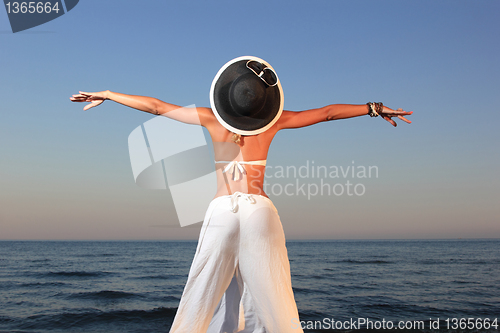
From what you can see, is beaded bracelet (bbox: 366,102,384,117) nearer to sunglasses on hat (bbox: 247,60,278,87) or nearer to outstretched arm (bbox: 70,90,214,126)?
sunglasses on hat (bbox: 247,60,278,87)

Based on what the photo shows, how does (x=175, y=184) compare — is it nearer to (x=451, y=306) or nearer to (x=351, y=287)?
(x=451, y=306)

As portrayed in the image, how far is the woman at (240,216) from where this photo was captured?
2.45 meters

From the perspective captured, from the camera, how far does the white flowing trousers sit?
8.05 feet

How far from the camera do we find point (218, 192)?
2756 mm

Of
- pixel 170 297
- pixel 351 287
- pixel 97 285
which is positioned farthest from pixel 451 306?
pixel 97 285

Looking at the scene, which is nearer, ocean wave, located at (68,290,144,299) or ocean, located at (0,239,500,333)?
ocean, located at (0,239,500,333)

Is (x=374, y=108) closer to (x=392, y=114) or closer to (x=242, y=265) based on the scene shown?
(x=392, y=114)

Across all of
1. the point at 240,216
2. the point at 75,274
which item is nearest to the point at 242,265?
the point at 240,216

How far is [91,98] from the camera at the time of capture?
277 cm

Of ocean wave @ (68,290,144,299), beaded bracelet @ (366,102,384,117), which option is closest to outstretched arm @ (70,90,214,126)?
beaded bracelet @ (366,102,384,117)

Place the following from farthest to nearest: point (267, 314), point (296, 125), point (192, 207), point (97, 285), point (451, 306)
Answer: point (97, 285) < point (451, 306) < point (192, 207) < point (296, 125) < point (267, 314)

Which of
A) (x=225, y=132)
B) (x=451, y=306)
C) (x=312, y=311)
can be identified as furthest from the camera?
(x=451, y=306)

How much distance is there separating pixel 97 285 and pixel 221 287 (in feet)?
45.9

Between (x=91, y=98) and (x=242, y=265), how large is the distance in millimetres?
1806
